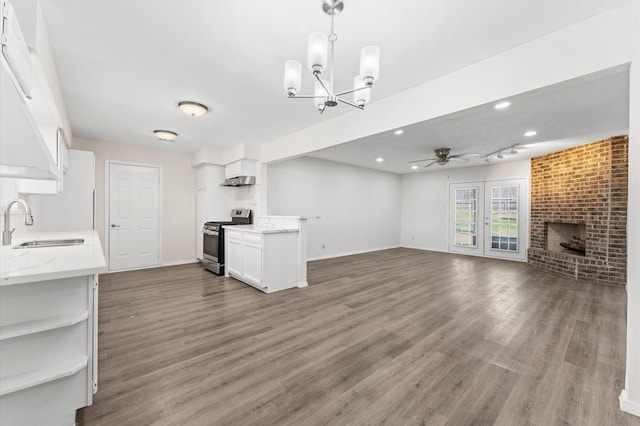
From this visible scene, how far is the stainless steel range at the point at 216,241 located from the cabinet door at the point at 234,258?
182mm

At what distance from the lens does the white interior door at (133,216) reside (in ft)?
17.5

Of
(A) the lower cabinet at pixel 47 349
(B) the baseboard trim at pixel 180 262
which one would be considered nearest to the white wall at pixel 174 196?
(B) the baseboard trim at pixel 180 262

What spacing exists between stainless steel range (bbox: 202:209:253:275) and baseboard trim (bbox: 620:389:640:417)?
16.5ft

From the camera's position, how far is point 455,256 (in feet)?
24.2

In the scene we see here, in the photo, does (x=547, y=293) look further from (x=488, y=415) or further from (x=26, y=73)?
(x=26, y=73)

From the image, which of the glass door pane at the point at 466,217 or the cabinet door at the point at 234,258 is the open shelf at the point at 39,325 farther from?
the glass door pane at the point at 466,217

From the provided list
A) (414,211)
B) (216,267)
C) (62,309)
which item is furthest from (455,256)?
(62,309)

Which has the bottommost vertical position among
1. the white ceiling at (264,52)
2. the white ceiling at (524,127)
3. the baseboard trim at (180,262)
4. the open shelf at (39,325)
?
the baseboard trim at (180,262)

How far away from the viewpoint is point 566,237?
592cm

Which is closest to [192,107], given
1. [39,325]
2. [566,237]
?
[39,325]

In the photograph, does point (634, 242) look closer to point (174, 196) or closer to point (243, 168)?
point (243, 168)

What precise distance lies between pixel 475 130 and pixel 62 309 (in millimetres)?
5259

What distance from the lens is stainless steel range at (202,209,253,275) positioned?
505cm

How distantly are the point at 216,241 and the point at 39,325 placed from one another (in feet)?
12.6
